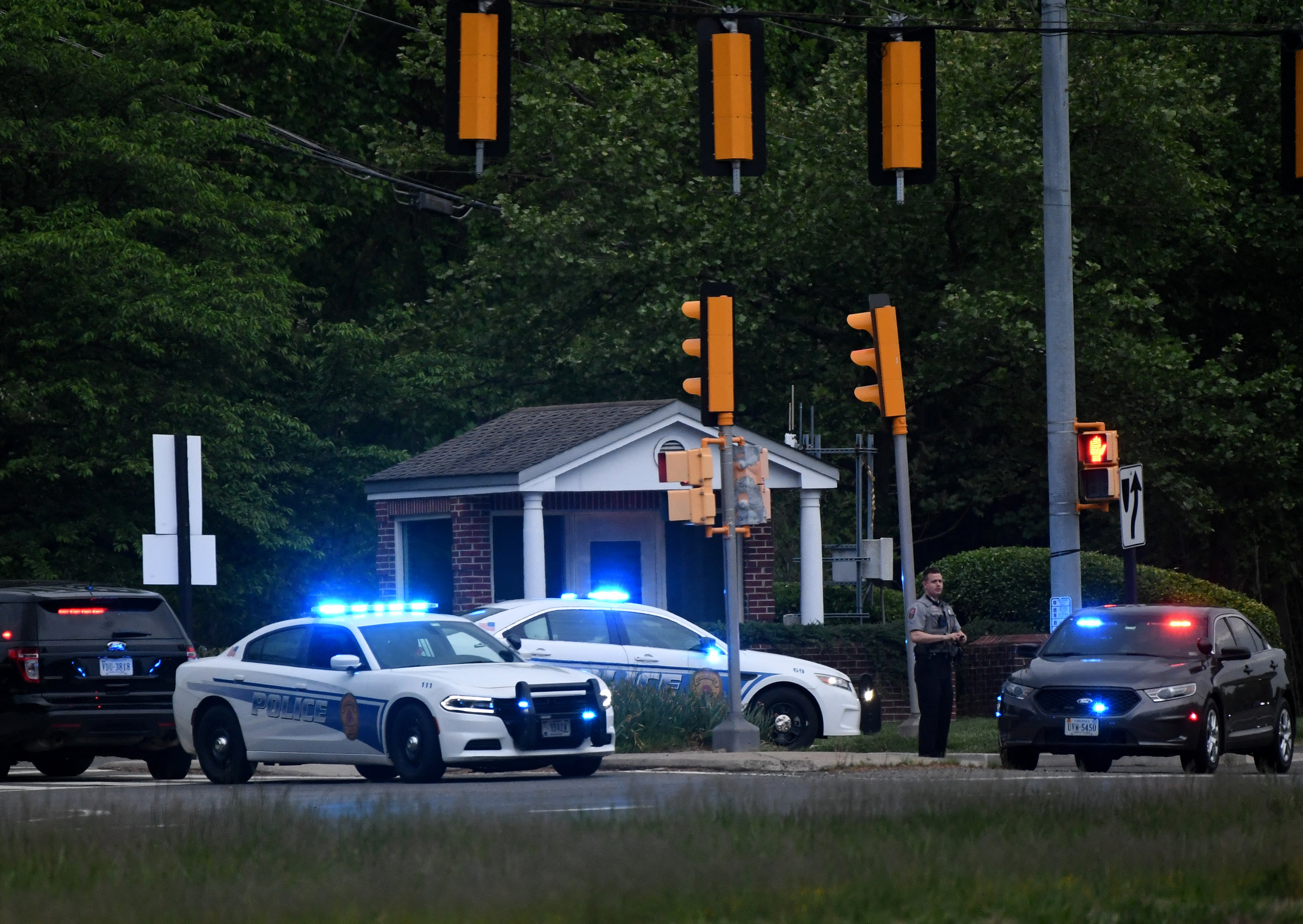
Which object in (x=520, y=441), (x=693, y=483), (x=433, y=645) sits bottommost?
(x=433, y=645)

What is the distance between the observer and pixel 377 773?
18438mm

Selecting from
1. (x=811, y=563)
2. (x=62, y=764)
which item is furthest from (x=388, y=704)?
(x=811, y=563)

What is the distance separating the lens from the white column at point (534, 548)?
25.8 m

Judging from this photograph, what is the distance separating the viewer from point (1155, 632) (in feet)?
60.5

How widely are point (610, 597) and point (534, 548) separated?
3.27m

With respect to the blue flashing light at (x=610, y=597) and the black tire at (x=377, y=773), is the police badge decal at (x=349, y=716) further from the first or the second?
the blue flashing light at (x=610, y=597)

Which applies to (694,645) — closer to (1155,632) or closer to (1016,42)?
(1155,632)

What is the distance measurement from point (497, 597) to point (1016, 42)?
11.7 m

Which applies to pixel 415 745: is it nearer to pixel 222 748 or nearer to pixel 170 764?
pixel 222 748

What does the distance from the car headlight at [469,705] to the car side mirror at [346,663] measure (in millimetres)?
1075

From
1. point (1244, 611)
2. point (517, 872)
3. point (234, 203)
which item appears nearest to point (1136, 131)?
point (1244, 611)

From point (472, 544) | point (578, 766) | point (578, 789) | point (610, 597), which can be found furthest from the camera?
point (472, 544)

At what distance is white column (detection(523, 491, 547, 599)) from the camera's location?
25828mm

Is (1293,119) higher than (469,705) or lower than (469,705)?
higher
